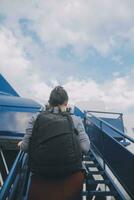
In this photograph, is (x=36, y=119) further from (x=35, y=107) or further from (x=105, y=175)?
(x=35, y=107)

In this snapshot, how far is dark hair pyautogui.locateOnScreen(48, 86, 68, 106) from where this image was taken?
3.08 meters

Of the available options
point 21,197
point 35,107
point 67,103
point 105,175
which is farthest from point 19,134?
point 67,103

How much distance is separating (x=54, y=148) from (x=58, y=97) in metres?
0.58

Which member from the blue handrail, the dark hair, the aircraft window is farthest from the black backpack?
the aircraft window

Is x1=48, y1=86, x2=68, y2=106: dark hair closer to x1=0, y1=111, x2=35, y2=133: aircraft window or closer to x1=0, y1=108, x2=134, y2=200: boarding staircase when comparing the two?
x1=0, y1=108, x2=134, y2=200: boarding staircase

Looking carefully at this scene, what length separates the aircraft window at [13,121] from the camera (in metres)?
8.66

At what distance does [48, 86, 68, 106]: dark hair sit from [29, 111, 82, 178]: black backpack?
0.25 metres

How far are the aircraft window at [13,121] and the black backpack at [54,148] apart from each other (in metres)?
5.96

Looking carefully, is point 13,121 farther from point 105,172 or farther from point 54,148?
point 54,148

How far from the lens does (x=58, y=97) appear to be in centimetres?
309

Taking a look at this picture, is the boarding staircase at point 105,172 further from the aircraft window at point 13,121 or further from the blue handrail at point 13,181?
the aircraft window at point 13,121

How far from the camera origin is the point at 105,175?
18.5ft

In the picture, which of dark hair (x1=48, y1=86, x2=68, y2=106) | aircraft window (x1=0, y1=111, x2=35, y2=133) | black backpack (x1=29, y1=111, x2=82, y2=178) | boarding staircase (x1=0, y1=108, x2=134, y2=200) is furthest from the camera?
aircraft window (x1=0, y1=111, x2=35, y2=133)

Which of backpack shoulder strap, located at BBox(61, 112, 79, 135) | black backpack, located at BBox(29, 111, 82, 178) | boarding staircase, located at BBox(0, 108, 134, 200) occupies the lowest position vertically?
boarding staircase, located at BBox(0, 108, 134, 200)
